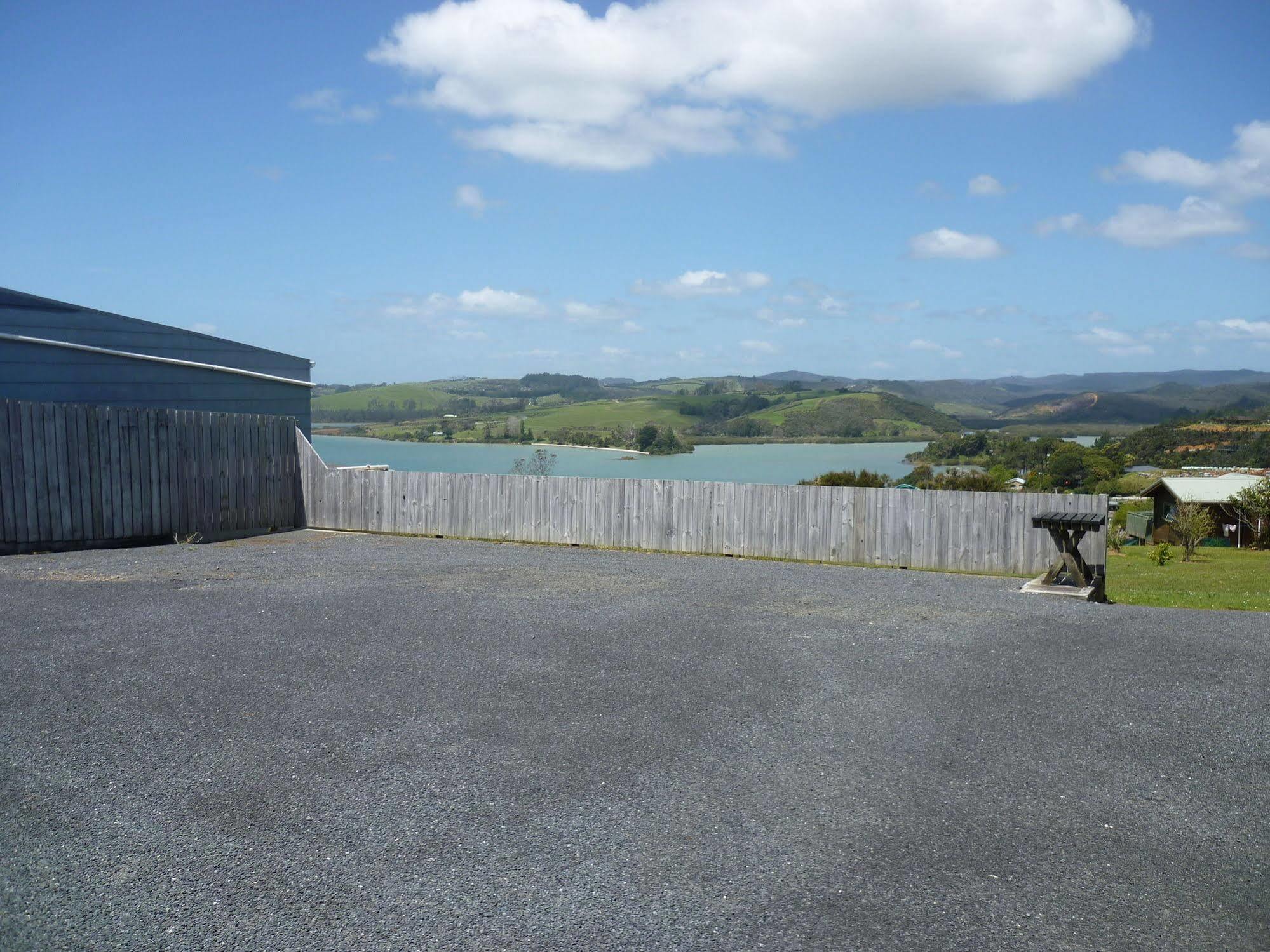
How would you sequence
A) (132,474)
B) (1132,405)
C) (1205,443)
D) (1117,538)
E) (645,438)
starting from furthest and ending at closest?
(1132,405) < (1205,443) < (645,438) < (1117,538) < (132,474)

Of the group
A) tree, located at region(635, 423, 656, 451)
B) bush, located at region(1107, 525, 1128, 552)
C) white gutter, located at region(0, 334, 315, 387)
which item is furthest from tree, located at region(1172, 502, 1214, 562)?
white gutter, located at region(0, 334, 315, 387)

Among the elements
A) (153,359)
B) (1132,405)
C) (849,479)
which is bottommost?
(849,479)

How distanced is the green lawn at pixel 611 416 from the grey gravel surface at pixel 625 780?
56.6m

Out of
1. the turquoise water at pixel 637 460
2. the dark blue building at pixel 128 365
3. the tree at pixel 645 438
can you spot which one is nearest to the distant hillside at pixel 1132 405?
the turquoise water at pixel 637 460

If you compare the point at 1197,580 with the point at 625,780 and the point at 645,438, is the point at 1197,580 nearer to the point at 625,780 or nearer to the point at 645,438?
the point at 625,780

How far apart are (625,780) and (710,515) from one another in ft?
39.0

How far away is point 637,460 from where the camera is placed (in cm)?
3888

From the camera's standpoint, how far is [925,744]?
5.95m

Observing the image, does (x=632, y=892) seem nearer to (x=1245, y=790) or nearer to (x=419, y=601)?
(x=1245, y=790)

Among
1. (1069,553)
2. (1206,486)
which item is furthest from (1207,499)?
(1069,553)

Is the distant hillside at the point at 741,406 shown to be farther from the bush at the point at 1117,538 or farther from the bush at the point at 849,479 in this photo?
the bush at the point at 849,479

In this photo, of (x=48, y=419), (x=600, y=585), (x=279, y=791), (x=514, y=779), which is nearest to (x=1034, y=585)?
(x=600, y=585)

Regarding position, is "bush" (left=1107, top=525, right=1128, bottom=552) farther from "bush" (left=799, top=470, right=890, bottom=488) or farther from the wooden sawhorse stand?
the wooden sawhorse stand

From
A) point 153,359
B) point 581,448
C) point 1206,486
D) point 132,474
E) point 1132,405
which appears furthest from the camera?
point 1132,405
